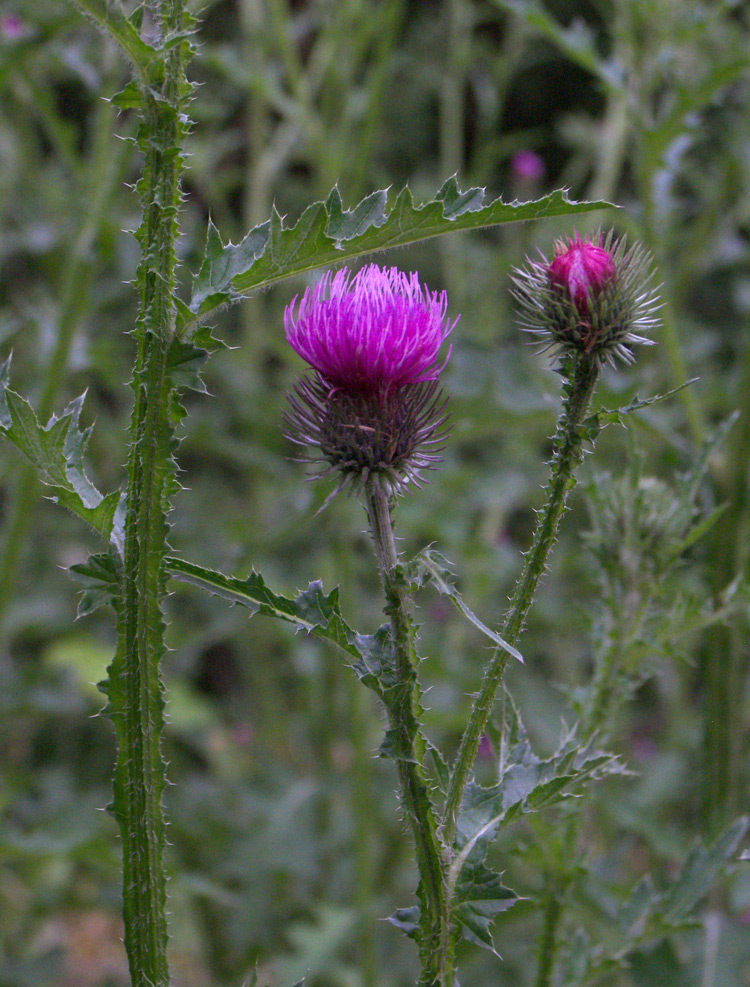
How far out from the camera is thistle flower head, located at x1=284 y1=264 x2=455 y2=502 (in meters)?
1.03

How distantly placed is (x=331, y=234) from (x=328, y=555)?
2926 millimetres

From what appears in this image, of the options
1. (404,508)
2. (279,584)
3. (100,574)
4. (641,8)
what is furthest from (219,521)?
(100,574)

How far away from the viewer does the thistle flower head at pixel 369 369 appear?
1.03 metres

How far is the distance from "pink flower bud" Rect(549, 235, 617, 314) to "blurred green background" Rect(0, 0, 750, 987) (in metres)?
0.43

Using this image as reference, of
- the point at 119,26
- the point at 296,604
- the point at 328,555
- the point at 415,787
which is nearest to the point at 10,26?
the point at 328,555

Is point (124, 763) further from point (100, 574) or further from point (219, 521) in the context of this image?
point (219, 521)

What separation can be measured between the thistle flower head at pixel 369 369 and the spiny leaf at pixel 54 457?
0.73 feet

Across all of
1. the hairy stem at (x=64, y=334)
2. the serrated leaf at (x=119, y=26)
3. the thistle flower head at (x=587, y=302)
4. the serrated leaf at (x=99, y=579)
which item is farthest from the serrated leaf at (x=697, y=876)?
the hairy stem at (x=64, y=334)

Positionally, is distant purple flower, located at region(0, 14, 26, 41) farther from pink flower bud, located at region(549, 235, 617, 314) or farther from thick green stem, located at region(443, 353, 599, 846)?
thick green stem, located at region(443, 353, 599, 846)

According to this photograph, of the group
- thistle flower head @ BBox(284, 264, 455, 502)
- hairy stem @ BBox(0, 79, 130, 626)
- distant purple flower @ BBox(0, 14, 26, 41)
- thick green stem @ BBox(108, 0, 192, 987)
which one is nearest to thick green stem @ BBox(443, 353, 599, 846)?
thistle flower head @ BBox(284, 264, 455, 502)

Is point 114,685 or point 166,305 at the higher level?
point 166,305

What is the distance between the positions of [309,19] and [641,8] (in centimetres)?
245

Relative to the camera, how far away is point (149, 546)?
963 millimetres

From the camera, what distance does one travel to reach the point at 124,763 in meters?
1.00
